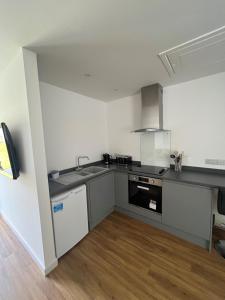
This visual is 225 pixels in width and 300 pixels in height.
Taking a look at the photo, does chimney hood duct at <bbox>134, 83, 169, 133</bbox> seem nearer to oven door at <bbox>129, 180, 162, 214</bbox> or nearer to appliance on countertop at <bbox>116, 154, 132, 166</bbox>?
appliance on countertop at <bbox>116, 154, 132, 166</bbox>

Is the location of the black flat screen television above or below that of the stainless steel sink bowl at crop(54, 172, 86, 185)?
above

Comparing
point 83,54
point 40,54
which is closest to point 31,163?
point 40,54

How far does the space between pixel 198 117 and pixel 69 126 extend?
86.5 inches

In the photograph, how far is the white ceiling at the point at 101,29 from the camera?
2.91 ft

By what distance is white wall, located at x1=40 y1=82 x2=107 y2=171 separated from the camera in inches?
82.4

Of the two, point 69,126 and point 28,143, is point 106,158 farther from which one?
point 28,143

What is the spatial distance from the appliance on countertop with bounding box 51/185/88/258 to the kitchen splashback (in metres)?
1.44

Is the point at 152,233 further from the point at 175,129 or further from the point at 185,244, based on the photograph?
the point at 175,129

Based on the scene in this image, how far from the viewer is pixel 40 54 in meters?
1.35

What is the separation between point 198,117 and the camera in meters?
2.10

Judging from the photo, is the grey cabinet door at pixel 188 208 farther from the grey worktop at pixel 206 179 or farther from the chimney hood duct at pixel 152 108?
the chimney hood duct at pixel 152 108

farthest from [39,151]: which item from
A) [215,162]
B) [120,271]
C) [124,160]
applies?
[215,162]

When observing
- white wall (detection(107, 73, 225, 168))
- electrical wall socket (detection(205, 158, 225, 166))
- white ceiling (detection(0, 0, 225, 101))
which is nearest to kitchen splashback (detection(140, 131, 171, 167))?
white wall (detection(107, 73, 225, 168))

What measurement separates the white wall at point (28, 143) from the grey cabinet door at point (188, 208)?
5.22 ft
